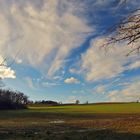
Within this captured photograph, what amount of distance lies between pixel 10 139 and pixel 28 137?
42.2 inches

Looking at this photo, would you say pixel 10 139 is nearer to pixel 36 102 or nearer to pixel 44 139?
pixel 44 139

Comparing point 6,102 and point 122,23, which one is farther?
point 6,102

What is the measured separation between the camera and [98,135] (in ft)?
79.5

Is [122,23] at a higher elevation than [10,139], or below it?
higher

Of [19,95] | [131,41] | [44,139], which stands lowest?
[44,139]

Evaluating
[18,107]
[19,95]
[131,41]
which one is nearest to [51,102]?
[19,95]

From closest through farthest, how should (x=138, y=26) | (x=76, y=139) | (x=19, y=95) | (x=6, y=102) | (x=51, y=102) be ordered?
(x=76, y=139)
(x=138, y=26)
(x=6, y=102)
(x=19, y=95)
(x=51, y=102)

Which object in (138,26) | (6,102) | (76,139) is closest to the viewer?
(76,139)

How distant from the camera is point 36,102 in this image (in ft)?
556

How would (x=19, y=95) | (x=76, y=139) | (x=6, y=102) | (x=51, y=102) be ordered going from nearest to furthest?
(x=76, y=139) → (x=6, y=102) → (x=19, y=95) → (x=51, y=102)

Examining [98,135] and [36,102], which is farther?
[36,102]

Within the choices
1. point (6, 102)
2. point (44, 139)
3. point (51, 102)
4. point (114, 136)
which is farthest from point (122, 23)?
point (51, 102)

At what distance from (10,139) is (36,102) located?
479 ft

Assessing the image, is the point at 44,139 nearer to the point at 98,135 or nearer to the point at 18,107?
the point at 98,135
